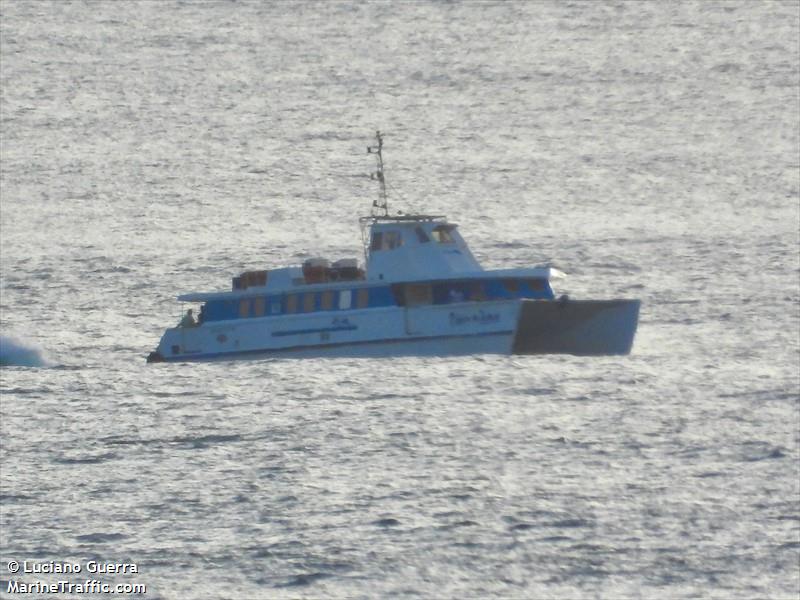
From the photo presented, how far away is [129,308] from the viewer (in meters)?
72.6

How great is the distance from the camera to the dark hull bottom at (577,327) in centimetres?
5819

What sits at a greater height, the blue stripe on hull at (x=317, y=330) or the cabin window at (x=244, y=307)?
the cabin window at (x=244, y=307)

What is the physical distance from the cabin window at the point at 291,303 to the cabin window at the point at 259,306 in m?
0.66

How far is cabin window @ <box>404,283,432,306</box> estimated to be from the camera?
191ft

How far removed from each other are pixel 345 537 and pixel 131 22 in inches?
5832

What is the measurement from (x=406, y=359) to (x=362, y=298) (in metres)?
2.00

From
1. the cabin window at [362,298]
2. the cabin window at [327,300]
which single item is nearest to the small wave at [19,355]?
the cabin window at [327,300]

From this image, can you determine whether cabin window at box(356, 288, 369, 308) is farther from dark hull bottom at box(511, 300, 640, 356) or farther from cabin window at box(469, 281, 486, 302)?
dark hull bottom at box(511, 300, 640, 356)

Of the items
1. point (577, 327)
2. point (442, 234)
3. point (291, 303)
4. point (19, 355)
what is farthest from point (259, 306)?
point (577, 327)

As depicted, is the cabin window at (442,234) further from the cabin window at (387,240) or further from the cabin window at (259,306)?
the cabin window at (259,306)

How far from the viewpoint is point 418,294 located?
5822cm

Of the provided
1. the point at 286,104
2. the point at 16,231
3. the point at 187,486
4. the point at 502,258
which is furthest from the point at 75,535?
the point at 286,104

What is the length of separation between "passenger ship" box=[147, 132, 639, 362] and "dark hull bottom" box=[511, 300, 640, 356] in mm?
27

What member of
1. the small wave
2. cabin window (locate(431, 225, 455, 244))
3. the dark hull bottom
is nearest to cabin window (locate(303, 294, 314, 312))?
cabin window (locate(431, 225, 455, 244))
